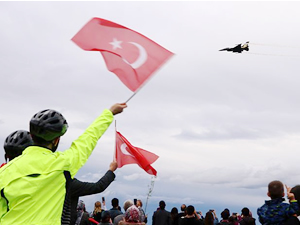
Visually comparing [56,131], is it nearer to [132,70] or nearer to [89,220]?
[132,70]

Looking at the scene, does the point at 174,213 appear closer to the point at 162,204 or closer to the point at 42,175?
the point at 162,204

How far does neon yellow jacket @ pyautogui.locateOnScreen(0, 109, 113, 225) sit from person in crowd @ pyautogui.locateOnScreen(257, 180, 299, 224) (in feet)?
13.6

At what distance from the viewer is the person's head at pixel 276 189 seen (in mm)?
6648

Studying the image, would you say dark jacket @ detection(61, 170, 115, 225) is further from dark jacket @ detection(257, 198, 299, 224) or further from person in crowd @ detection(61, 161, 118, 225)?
dark jacket @ detection(257, 198, 299, 224)

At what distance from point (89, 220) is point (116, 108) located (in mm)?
6555

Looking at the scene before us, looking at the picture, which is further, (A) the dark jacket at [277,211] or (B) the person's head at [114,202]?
(B) the person's head at [114,202]

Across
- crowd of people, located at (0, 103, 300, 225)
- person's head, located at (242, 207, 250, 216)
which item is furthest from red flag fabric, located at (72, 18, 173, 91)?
person's head, located at (242, 207, 250, 216)

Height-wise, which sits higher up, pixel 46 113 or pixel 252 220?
pixel 252 220

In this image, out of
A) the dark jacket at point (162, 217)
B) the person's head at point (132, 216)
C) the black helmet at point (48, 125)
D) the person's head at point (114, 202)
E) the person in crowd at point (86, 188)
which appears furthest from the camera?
the dark jacket at point (162, 217)

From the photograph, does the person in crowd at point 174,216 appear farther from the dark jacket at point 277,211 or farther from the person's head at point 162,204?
the dark jacket at point 277,211

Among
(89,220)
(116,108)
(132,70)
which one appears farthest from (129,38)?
(89,220)

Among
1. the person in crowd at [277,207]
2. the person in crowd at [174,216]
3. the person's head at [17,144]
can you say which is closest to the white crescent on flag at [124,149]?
the person in crowd at [277,207]

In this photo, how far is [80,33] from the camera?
526 cm

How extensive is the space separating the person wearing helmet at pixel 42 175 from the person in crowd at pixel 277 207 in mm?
4065
